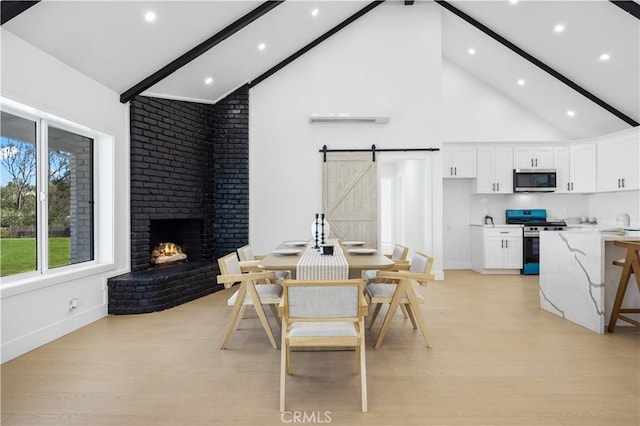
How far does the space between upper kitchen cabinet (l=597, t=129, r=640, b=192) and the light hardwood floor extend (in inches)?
140

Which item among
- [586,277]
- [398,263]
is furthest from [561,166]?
[398,263]

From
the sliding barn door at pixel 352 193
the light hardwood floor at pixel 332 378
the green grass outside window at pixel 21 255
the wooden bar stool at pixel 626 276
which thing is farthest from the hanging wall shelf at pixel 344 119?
the green grass outside window at pixel 21 255

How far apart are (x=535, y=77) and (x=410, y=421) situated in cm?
619

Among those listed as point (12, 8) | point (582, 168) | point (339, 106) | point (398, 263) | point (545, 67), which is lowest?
point (398, 263)

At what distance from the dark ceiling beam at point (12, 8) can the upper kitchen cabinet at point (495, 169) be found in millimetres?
6652

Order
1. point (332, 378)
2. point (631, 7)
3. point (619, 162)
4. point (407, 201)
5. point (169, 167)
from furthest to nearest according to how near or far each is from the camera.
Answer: point (407, 201) < point (619, 162) < point (169, 167) < point (631, 7) < point (332, 378)

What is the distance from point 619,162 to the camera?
239 inches

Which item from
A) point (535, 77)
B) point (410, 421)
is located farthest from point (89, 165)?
point (535, 77)

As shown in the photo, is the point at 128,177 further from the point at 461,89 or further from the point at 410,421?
the point at 461,89

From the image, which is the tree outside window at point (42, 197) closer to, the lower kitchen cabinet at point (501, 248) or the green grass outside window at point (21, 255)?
the green grass outside window at point (21, 255)

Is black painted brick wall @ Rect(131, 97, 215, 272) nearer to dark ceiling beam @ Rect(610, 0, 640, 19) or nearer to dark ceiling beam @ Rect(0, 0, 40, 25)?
dark ceiling beam @ Rect(0, 0, 40, 25)

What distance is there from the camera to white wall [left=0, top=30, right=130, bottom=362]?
2.94 m

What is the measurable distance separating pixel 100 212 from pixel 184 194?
4.08 ft

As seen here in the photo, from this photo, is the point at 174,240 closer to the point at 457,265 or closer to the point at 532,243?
the point at 457,265
